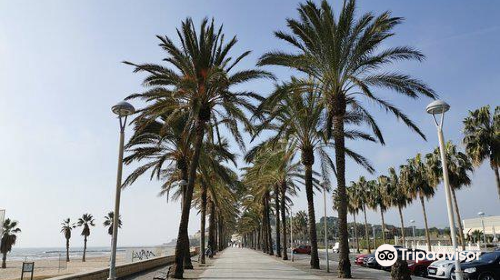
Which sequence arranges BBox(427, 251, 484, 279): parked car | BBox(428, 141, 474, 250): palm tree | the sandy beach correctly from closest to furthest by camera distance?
1. BBox(427, 251, 484, 279): parked car
2. the sandy beach
3. BBox(428, 141, 474, 250): palm tree

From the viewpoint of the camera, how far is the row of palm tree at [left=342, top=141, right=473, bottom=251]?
3697 cm

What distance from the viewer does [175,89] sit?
19094 mm

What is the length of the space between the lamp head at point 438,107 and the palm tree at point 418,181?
32747 millimetres

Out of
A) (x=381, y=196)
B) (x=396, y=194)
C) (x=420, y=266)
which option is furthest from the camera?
(x=381, y=196)

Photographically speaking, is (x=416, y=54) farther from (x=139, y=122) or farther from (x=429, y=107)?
(x=139, y=122)

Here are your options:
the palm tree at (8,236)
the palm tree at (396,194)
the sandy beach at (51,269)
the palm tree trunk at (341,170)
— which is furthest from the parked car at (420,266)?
the palm tree at (8,236)

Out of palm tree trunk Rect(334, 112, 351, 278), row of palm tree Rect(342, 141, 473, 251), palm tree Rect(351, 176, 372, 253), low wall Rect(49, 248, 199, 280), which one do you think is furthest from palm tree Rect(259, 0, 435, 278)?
palm tree Rect(351, 176, 372, 253)

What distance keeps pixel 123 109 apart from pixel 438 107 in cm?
986

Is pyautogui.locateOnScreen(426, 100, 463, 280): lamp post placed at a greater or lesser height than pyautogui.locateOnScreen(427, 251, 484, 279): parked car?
greater

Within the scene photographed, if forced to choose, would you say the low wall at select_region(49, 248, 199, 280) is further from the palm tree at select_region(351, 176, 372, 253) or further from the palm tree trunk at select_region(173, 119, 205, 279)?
the palm tree at select_region(351, 176, 372, 253)

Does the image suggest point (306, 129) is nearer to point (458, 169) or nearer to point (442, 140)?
point (442, 140)

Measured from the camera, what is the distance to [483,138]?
30547 mm

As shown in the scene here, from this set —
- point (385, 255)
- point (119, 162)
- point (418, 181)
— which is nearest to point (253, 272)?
point (385, 255)

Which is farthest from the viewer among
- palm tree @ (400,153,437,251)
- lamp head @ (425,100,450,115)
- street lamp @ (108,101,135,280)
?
palm tree @ (400,153,437,251)
